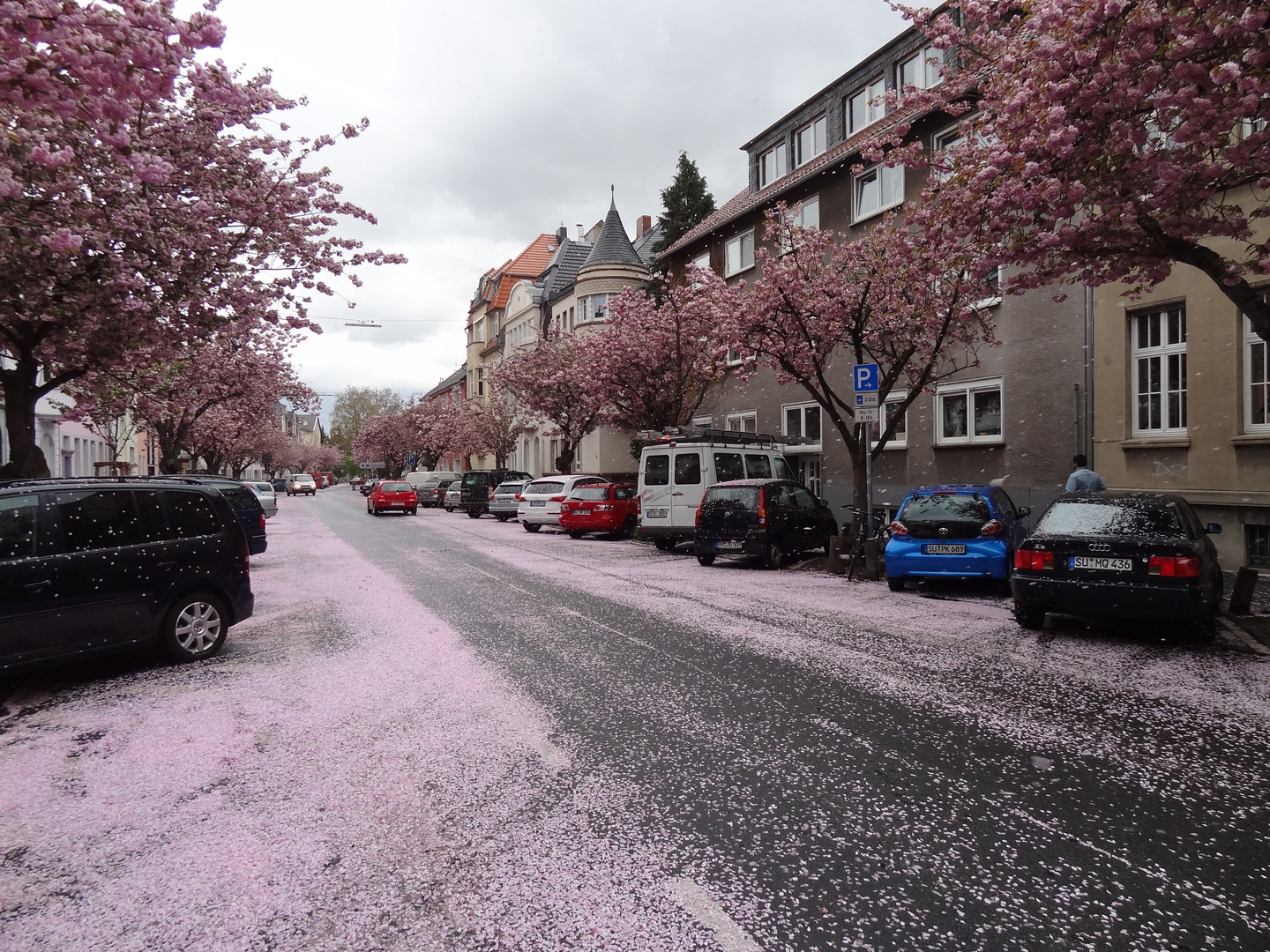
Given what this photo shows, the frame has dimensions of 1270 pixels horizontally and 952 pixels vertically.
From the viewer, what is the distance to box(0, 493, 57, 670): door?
577cm

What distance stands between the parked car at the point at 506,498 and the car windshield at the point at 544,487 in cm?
593

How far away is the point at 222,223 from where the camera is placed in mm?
11633

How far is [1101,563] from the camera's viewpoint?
25.1 ft

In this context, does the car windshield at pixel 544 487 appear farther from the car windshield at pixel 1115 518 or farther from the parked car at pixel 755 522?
the car windshield at pixel 1115 518

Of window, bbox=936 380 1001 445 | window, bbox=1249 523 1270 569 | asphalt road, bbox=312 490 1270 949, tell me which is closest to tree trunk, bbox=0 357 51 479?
asphalt road, bbox=312 490 1270 949

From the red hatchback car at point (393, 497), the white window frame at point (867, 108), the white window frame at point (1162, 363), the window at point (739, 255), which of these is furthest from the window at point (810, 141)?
the red hatchback car at point (393, 497)

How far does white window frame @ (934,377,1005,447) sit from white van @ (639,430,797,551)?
4.21 metres

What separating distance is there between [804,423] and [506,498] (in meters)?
12.9

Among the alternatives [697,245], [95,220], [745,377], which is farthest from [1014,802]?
[697,245]

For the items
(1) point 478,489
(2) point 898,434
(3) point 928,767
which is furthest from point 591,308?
(3) point 928,767

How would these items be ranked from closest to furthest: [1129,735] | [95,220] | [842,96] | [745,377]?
1. [1129,735]
2. [95,220]
3. [745,377]
4. [842,96]

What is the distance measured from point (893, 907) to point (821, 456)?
2172 centimetres

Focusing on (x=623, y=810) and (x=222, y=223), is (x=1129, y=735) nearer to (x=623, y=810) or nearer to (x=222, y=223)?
(x=623, y=810)

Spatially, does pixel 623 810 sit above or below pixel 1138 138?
below
